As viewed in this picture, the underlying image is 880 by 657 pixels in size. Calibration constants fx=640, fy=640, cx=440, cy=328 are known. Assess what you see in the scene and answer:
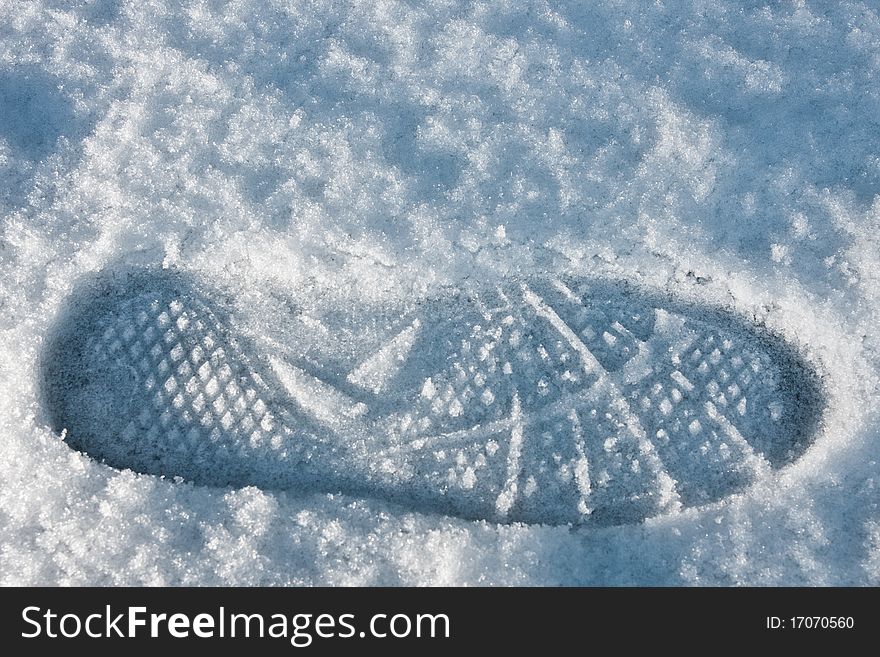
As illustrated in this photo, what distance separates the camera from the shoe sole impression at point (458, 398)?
112 cm

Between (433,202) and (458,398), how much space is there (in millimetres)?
402

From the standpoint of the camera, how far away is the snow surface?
3.48ft

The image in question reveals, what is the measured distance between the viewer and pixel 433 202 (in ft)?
4.22

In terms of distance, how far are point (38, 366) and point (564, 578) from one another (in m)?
0.99

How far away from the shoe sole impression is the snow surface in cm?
4

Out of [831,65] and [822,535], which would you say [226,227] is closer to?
[822,535]

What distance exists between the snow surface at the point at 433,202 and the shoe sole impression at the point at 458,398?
1.5 inches
